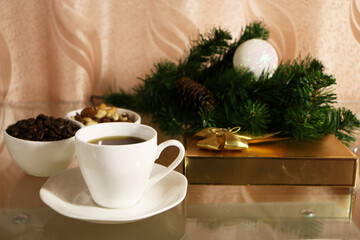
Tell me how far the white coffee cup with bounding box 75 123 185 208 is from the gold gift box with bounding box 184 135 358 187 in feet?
0.23

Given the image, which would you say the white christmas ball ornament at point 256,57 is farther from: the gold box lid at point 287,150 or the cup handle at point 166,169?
the cup handle at point 166,169

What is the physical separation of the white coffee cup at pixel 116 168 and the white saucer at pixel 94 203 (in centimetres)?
1

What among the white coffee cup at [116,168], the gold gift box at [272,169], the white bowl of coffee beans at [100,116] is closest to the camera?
the white coffee cup at [116,168]

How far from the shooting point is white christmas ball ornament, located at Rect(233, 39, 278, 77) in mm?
727

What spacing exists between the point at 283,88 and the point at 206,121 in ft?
0.47

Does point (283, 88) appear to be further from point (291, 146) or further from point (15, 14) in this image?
point (15, 14)

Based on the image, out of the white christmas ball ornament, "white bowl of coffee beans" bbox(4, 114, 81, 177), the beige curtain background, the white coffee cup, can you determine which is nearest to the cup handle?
the white coffee cup

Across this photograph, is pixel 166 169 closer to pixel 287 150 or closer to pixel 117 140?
pixel 117 140

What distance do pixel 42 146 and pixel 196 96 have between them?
273 mm

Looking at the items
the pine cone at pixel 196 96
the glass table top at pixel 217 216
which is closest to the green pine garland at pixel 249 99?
the pine cone at pixel 196 96

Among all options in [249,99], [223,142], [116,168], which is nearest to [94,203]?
[116,168]

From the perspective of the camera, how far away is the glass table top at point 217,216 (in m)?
0.44

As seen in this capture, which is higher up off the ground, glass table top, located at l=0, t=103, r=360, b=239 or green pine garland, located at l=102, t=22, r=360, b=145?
green pine garland, located at l=102, t=22, r=360, b=145

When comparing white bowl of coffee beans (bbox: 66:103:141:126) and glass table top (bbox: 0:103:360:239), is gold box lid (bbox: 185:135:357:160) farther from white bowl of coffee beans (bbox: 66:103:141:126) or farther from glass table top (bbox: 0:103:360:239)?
white bowl of coffee beans (bbox: 66:103:141:126)
